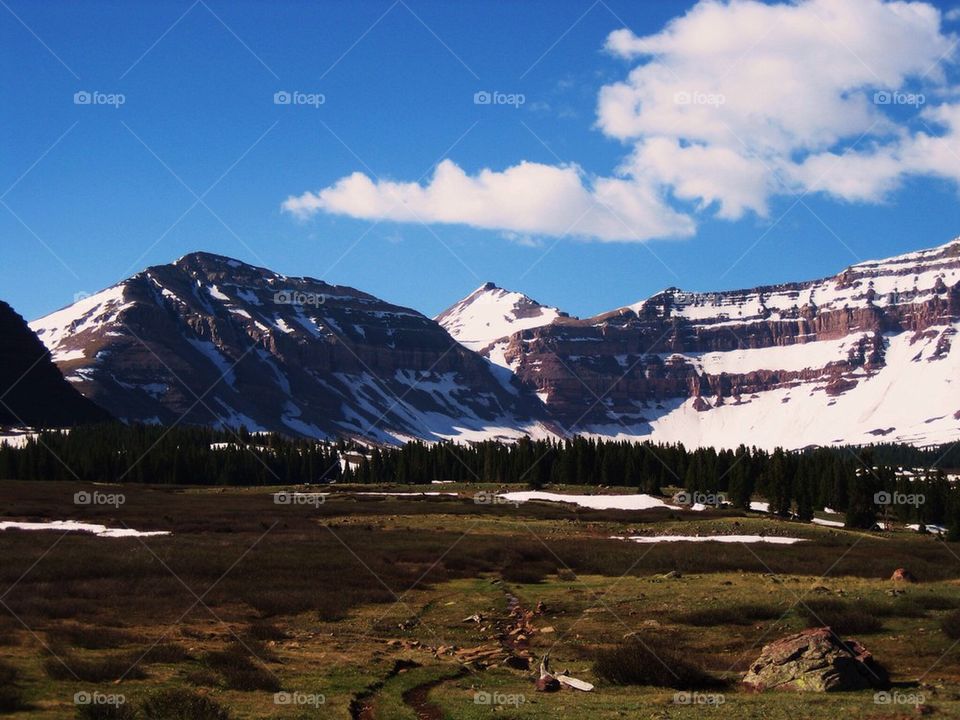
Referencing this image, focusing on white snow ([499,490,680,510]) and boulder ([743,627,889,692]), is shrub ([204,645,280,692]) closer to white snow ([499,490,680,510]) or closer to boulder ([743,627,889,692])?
boulder ([743,627,889,692])

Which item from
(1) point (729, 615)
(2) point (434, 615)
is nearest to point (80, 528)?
(2) point (434, 615)

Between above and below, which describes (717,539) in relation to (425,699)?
above

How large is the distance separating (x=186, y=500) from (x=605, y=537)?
57.3 metres

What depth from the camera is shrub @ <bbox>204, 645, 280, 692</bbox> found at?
2434 cm

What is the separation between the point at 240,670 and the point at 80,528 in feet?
160

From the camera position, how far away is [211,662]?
2670 cm

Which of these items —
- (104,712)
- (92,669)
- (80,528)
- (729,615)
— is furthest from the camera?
(80,528)

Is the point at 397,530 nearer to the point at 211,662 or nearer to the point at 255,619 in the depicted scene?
the point at 255,619

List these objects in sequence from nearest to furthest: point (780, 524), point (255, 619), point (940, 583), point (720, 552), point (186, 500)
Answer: point (255, 619) → point (940, 583) → point (720, 552) → point (780, 524) → point (186, 500)

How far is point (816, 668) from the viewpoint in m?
25.5

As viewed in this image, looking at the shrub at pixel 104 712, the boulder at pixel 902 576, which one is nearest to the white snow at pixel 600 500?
the boulder at pixel 902 576

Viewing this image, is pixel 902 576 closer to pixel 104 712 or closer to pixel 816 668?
pixel 816 668

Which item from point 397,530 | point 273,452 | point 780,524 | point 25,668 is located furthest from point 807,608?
point 273,452

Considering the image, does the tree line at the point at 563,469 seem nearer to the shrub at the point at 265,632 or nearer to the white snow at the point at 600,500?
the white snow at the point at 600,500
